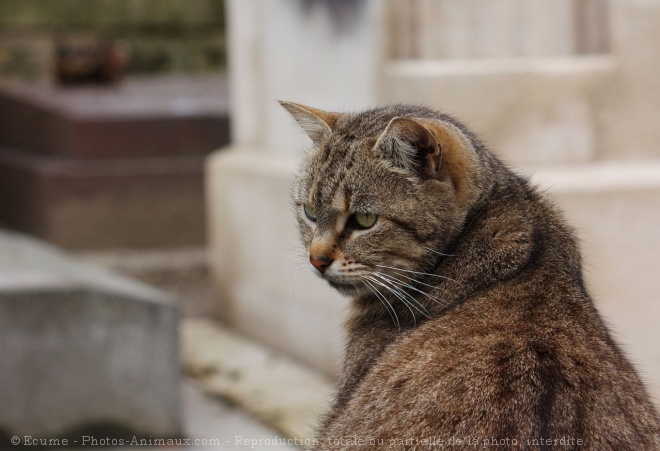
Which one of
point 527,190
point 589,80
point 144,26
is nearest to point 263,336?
point 589,80

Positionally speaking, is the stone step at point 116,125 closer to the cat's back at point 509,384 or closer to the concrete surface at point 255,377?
the concrete surface at point 255,377

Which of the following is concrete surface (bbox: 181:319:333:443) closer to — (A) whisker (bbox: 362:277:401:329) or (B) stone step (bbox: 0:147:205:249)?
(B) stone step (bbox: 0:147:205:249)

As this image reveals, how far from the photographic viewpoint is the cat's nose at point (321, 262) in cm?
253

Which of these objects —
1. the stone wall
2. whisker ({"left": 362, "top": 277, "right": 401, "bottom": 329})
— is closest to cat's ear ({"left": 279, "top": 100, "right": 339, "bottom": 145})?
whisker ({"left": 362, "top": 277, "right": 401, "bottom": 329})

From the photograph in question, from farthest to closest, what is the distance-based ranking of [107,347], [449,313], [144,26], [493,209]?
1. [144,26]
2. [107,347]
3. [493,209]
4. [449,313]

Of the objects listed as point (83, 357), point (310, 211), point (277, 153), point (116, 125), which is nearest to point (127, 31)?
point (116, 125)

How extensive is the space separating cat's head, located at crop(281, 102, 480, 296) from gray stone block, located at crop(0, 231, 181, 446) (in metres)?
2.41

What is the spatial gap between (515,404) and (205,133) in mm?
6219

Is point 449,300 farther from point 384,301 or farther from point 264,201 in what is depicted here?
point 264,201

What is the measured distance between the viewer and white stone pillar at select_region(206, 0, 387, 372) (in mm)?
5518

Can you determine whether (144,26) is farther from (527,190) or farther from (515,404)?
(515,404)

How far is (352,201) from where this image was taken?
247cm

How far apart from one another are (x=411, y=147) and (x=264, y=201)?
3.98 meters

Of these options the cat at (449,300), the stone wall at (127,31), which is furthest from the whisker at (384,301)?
the stone wall at (127,31)
